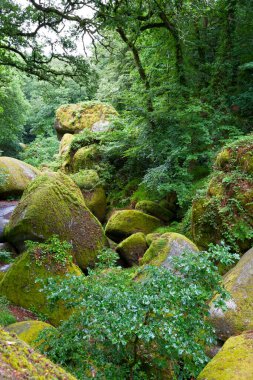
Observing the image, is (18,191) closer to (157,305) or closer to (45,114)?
(157,305)

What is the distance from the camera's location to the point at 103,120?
16.8 m

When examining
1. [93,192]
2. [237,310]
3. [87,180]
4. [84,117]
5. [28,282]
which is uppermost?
[84,117]

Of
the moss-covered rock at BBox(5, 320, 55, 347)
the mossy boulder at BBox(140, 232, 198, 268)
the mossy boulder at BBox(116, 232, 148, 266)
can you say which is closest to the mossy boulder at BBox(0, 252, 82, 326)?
the moss-covered rock at BBox(5, 320, 55, 347)

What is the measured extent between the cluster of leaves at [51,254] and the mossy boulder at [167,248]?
1.78 meters

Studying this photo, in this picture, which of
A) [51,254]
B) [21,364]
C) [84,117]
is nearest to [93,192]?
[51,254]

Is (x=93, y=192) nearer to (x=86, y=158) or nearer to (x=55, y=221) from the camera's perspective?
(x=86, y=158)

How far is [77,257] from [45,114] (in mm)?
27065

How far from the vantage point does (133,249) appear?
340 inches

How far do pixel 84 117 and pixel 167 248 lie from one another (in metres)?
12.6

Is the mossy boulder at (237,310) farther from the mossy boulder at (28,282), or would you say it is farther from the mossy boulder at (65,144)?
the mossy boulder at (65,144)

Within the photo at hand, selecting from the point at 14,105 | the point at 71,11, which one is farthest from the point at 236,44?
the point at 14,105

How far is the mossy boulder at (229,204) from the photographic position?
669 centimetres

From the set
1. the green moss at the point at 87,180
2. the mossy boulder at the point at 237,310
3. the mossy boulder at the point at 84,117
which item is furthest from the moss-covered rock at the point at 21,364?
the mossy boulder at the point at 84,117

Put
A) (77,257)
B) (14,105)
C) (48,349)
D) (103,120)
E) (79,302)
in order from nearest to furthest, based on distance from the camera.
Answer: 1. (79,302)
2. (48,349)
3. (77,257)
4. (103,120)
5. (14,105)
